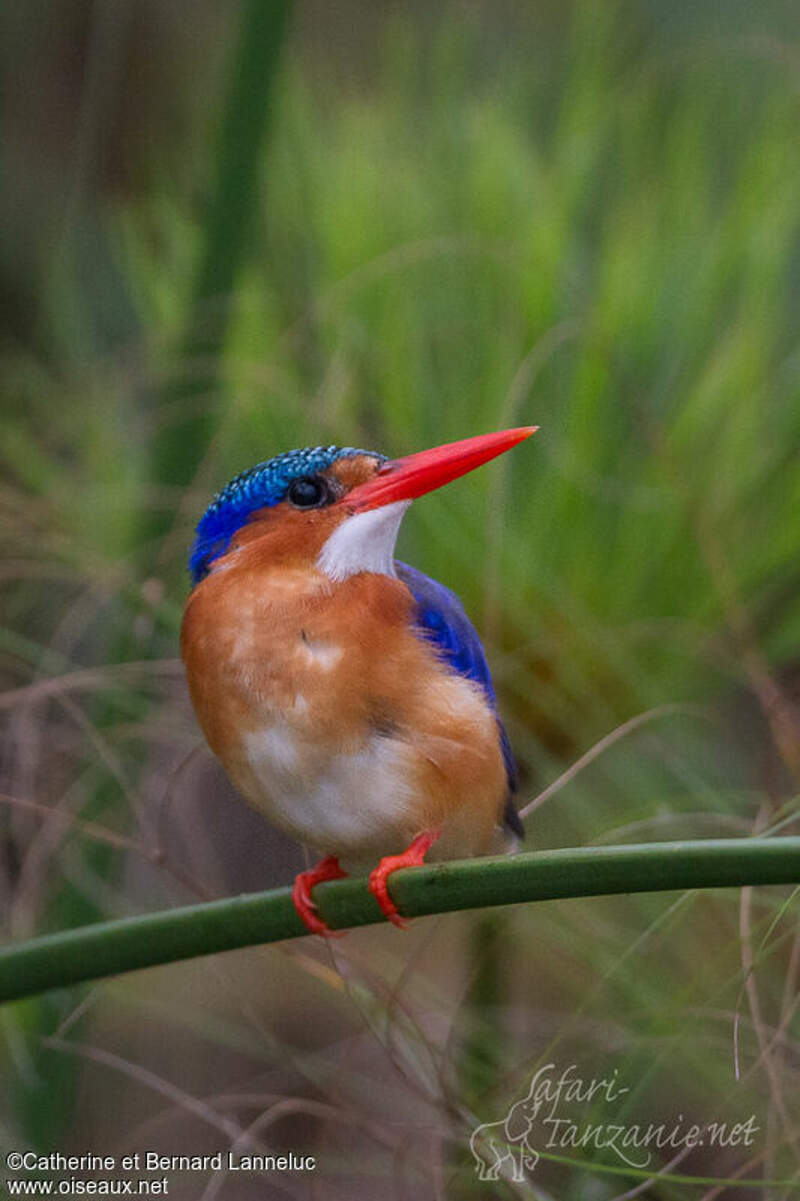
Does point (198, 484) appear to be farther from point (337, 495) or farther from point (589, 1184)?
point (589, 1184)

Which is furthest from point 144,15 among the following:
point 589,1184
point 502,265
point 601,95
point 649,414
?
point 589,1184

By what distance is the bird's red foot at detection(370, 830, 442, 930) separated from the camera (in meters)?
0.99

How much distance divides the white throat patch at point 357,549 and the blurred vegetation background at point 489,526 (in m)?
0.10

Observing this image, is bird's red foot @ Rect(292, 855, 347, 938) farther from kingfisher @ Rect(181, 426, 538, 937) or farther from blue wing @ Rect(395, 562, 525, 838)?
blue wing @ Rect(395, 562, 525, 838)

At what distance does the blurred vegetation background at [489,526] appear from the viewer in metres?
1.29

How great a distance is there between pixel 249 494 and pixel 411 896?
0.43 m

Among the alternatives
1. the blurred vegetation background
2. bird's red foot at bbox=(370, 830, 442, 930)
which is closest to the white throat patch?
the blurred vegetation background
